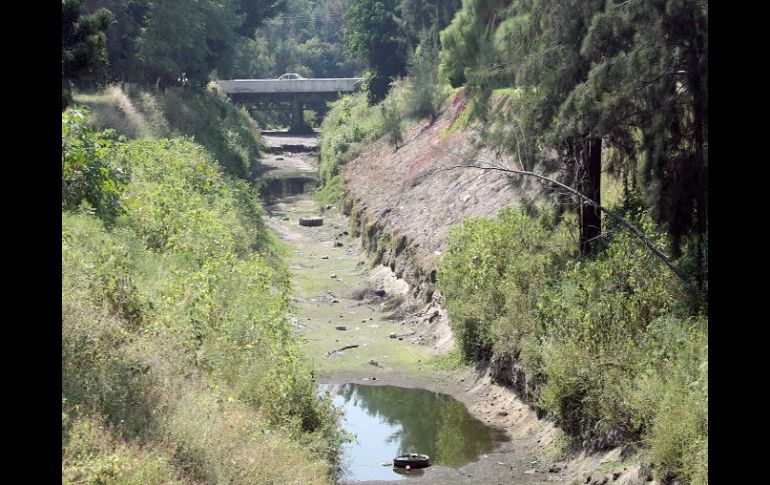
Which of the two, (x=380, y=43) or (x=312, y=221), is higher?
(x=380, y=43)

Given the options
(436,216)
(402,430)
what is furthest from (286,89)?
(402,430)

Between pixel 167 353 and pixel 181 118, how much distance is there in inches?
1101

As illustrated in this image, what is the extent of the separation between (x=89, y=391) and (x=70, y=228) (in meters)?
4.37

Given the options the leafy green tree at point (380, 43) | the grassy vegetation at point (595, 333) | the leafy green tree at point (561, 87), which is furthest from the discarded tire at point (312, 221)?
the leafy green tree at point (561, 87)

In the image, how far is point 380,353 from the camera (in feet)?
59.0

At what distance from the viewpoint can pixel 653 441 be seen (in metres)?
10.6

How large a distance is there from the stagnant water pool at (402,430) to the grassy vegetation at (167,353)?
1.21 metres

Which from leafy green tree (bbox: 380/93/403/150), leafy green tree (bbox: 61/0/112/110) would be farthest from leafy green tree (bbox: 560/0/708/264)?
leafy green tree (bbox: 380/93/403/150)

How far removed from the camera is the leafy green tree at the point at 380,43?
47.4m

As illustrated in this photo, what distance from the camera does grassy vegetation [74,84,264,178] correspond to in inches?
1153

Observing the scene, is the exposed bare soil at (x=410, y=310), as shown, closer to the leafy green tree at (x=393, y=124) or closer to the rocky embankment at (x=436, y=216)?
the rocky embankment at (x=436, y=216)

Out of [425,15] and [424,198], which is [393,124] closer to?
[424,198]
